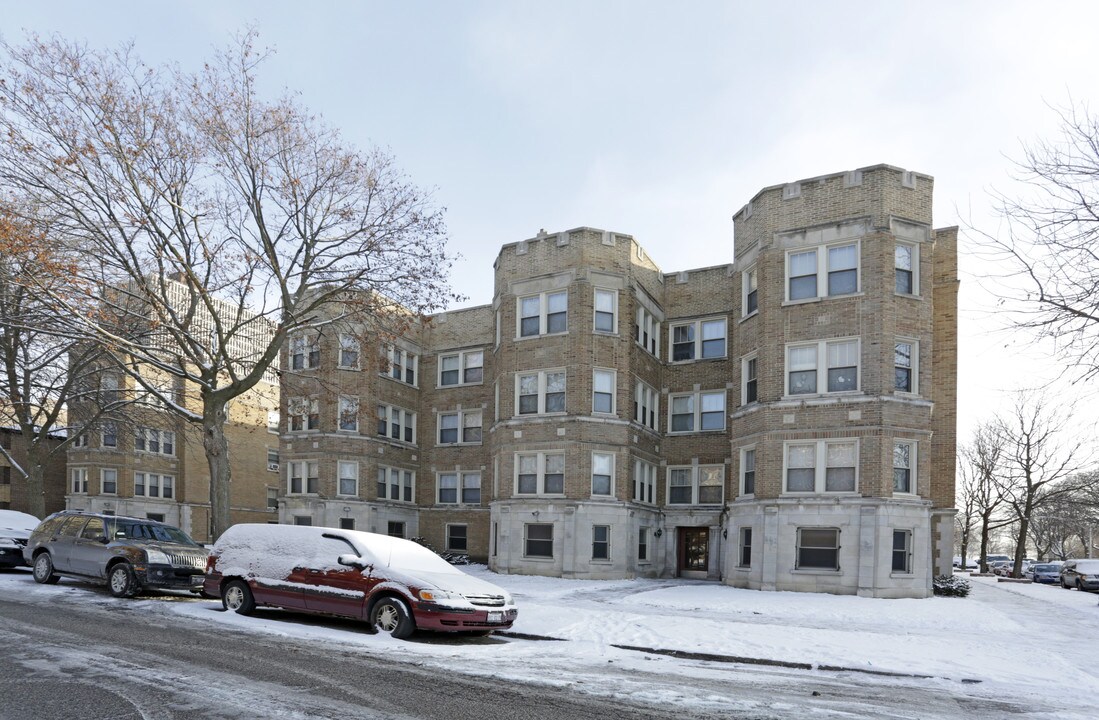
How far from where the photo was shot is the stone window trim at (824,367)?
2234cm

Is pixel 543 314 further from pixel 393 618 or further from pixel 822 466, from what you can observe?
pixel 393 618

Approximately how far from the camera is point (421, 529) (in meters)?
35.5

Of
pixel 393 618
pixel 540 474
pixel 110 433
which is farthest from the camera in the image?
pixel 110 433

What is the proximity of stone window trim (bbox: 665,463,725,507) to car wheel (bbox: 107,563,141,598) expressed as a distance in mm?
18991

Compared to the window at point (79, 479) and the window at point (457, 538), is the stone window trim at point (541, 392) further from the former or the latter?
the window at point (79, 479)

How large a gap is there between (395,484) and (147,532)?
17.1 metres

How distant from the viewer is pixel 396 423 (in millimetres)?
35062

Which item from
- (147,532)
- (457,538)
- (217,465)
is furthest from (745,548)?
(147,532)

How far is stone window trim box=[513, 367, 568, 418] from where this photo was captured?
2700cm

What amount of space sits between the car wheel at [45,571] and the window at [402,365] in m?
17.2

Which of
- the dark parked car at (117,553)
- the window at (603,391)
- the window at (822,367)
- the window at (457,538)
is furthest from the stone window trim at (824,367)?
the window at (457,538)

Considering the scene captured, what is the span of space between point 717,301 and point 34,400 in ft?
85.8

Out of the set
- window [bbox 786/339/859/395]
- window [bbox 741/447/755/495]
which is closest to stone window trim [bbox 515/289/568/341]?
window [bbox 741/447/755/495]

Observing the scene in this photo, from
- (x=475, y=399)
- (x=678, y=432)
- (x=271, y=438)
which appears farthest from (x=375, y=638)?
(x=271, y=438)
